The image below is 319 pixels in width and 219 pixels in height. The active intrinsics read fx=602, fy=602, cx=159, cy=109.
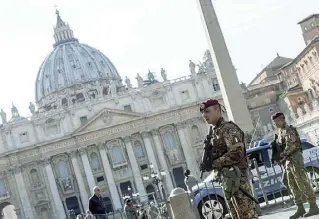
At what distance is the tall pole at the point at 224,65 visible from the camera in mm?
16094

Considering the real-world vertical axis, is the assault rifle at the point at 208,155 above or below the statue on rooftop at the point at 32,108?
below

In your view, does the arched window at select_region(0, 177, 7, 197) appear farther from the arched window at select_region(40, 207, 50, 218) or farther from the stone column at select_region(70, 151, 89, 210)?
the stone column at select_region(70, 151, 89, 210)

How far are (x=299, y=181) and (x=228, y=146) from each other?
3.33 meters

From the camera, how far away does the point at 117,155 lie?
5809 cm

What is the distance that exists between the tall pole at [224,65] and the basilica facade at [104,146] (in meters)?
40.5

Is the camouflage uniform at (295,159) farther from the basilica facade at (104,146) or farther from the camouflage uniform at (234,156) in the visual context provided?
the basilica facade at (104,146)

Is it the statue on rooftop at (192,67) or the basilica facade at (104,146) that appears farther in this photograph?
the statue on rooftop at (192,67)

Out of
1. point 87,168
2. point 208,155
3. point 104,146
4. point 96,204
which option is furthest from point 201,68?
point 208,155

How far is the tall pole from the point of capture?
1609 cm

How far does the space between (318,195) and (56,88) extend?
72.4m

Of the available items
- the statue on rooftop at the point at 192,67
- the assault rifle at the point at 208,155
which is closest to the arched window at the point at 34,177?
the statue on rooftop at the point at 192,67

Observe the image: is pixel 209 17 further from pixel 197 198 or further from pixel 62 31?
pixel 62 31

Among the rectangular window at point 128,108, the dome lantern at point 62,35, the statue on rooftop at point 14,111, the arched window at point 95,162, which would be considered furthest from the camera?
the dome lantern at point 62,35

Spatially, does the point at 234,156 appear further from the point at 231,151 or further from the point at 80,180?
the point at 80,180
